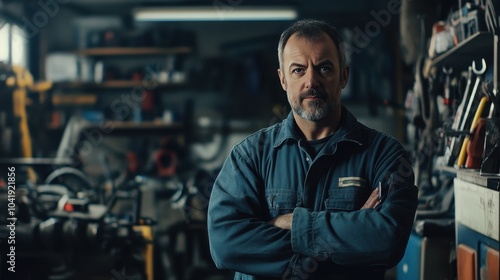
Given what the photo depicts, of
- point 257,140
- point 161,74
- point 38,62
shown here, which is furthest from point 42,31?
point 257,140

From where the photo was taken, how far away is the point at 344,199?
1618 mm

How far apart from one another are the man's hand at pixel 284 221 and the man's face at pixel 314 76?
0.26m

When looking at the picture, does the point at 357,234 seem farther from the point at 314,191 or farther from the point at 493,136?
the point at 493,136

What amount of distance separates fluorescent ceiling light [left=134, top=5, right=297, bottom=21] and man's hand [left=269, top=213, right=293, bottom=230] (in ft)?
16.5

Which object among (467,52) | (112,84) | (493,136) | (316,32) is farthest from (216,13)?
(316,32)

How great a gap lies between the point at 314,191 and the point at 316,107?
22cm

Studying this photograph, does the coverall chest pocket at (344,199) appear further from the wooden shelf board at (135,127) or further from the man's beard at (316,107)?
the wooden shelf board at (135,127)

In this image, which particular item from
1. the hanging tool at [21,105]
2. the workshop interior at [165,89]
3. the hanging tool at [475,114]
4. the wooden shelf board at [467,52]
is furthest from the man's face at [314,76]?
the hanging tool at [21,105]

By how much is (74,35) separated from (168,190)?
8.93ft

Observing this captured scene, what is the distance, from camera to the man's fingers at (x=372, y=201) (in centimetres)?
159

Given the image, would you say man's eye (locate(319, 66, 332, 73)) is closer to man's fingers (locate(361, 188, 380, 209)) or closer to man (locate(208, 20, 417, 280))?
man (locate(208, 20, 417, 280))

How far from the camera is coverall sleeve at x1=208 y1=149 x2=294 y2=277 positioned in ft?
5.16

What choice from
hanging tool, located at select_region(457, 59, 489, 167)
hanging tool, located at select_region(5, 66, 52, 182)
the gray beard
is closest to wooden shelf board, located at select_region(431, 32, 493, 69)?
hanging tool, located at select_region(457, 59, 489, 167)

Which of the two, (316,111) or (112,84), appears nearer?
(316,111)
